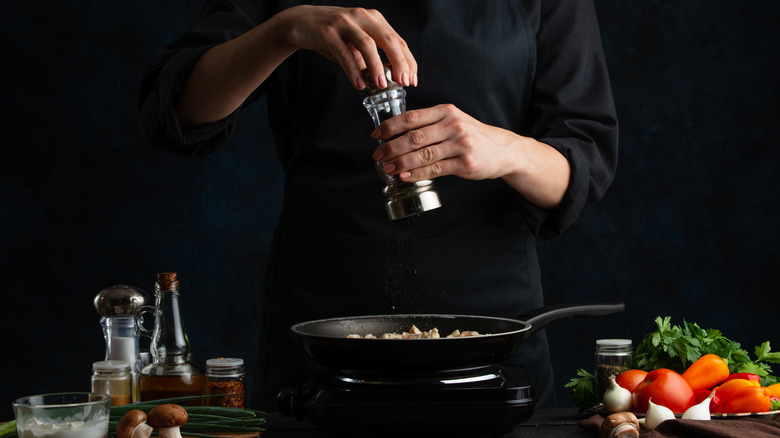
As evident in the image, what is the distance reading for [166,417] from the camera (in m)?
1.00

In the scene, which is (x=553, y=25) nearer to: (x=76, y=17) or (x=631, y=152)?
(x=631, y=152)

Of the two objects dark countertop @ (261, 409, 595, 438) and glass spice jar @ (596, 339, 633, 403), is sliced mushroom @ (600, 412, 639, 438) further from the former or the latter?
glass spice jar @ (596, 339, 633, 403)

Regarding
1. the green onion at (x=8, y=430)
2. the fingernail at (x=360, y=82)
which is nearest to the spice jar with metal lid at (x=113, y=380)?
the green onion at (x=8, y=430)

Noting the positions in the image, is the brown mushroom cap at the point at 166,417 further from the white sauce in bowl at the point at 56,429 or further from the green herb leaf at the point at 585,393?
the green herb leaf at the point at 585,393

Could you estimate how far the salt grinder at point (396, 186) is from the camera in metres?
1.22

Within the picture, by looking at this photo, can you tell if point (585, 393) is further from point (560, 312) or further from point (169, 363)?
point (169, 363)

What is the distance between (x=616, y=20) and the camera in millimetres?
3105

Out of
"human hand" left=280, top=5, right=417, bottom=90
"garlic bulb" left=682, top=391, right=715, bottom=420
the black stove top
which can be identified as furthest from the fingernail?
"garlic bulb" left=682, top=391, right=715, bottom=420

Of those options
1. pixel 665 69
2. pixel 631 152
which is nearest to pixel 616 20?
pixel 665 69

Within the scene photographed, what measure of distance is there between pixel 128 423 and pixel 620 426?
61 cm

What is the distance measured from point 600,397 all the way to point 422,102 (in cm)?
68

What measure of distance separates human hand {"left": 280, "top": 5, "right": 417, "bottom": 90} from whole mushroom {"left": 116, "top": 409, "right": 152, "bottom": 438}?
21.4 inches

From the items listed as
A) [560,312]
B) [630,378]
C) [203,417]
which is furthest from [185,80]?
[630,378]

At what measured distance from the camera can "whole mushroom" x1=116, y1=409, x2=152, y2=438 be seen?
1.02 metres
